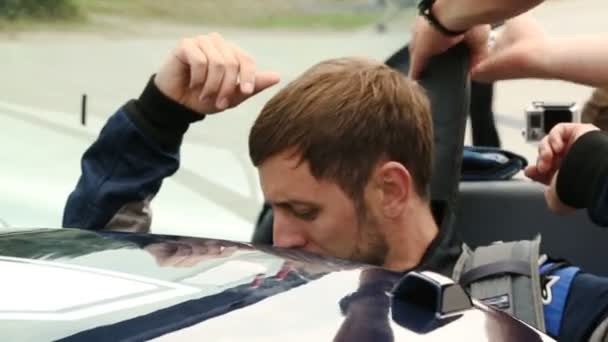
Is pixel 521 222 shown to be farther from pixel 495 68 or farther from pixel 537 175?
pixel 537 175

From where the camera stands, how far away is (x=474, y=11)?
1398 mm

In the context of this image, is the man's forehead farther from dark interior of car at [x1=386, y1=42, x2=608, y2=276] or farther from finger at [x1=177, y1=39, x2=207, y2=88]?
dark interior of car at [x1=386, y1=42, x2=608, y2=276]

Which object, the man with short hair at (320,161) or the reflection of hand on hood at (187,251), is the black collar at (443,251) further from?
the reflection of hand on hood at (187,251)

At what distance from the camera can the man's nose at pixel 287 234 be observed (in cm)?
126

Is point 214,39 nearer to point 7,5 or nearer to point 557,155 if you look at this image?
point 557,155

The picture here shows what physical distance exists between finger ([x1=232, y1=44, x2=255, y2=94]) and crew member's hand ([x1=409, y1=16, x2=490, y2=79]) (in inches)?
12.3

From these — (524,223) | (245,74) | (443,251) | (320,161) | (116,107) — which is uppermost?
(245,74)

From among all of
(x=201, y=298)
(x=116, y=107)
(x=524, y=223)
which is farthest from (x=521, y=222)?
(x=116, y=107)

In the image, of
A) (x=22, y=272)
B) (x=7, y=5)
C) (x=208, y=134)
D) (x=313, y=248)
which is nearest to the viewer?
(x=22, y=272)

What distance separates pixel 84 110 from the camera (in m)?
3.66

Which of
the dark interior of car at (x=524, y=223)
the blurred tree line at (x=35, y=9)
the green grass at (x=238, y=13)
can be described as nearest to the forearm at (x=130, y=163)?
the dark interior of car at (x=524, y=223)

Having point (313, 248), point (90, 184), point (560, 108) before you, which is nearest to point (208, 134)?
point (560, 108)

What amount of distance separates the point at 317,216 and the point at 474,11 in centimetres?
33

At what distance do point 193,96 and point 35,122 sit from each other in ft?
7.84
